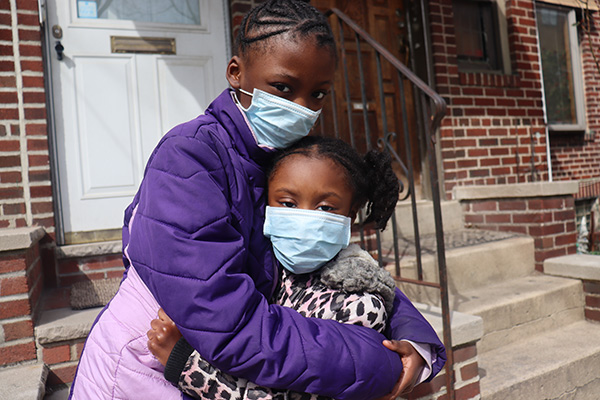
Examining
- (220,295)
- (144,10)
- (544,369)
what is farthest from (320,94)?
(144,10)

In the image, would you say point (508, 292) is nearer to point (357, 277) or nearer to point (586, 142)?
point (357, 277)

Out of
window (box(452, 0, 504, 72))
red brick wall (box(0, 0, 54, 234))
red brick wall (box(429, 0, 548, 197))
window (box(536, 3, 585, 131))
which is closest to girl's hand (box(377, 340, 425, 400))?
red brick wall (box(0, 0, 54, 234))

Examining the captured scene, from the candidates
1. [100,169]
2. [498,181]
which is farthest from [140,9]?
[498,181]

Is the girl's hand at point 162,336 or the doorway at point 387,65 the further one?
the doorway at point 387,65

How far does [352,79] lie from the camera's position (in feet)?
14.7

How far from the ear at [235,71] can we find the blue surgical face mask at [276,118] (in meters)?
0.05

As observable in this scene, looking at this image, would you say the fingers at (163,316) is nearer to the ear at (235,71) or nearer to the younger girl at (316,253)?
the younger girl at (316,253)

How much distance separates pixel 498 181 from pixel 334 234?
14.1 feet

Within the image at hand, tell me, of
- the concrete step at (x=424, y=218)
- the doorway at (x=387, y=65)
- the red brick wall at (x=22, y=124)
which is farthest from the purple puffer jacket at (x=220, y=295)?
the doorway at (x=387, y=65)

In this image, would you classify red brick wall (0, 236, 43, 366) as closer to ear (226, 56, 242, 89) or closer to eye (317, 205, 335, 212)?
ear (226, 56, 242, 89)

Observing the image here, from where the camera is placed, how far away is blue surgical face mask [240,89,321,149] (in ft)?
3.97

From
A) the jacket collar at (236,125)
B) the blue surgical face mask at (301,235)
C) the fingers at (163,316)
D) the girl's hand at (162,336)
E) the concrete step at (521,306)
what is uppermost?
the jacket collar at (236,125)

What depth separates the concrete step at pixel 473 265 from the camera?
312 centimetres

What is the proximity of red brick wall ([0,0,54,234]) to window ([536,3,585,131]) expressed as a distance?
5.88m
